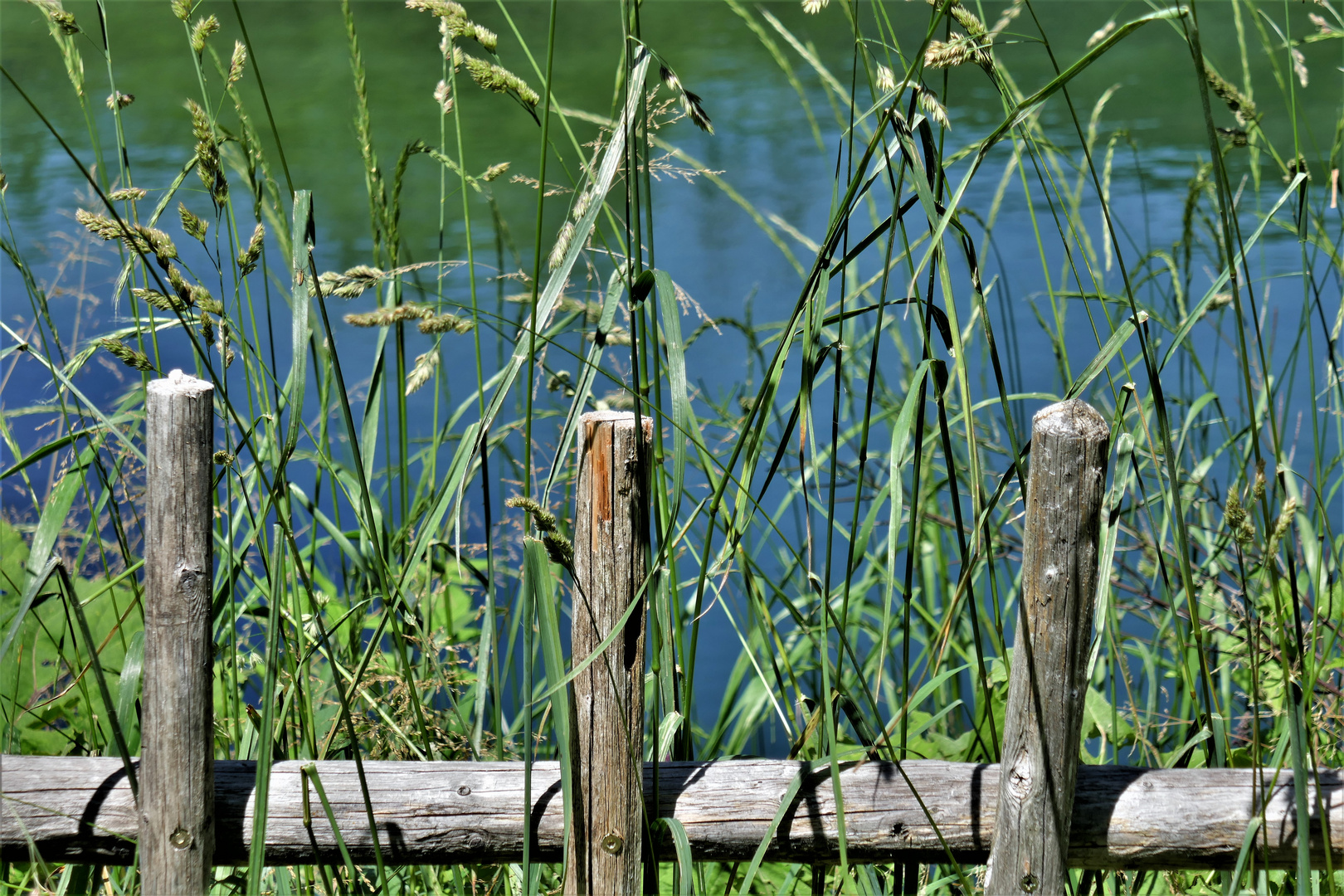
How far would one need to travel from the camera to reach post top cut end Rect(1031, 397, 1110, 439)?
0.91 metres

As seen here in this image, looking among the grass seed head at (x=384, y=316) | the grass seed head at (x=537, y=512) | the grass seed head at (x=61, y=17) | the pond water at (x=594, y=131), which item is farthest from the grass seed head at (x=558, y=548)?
the pond water at (x=594, y=131)

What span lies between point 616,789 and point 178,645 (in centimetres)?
48

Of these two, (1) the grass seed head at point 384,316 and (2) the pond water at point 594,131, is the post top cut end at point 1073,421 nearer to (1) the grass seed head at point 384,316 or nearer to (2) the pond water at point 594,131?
(1) the grass seed head at point 384,316

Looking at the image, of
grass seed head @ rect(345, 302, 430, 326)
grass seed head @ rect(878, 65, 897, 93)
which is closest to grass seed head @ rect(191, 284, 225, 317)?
grass seed head @ rect(345, 302, 430, 326)

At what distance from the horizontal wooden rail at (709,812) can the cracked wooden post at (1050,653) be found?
7 centimetres

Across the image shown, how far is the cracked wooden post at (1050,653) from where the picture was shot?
92 centimetres

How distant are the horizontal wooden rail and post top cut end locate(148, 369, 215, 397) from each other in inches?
17.2

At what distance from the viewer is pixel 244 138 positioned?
1.26 metres

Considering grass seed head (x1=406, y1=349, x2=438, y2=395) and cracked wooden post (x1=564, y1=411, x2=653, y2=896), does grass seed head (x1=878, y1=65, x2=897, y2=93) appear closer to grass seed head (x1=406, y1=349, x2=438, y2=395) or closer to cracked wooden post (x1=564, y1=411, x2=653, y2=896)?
cracked wooden post (x1=564, y1=411, x2=653, y2=896)

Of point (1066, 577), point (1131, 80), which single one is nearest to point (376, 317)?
point (1066, 577)

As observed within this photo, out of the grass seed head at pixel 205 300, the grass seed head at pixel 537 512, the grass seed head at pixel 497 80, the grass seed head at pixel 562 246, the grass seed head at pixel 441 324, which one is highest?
the grass seed head at pixel 497 80

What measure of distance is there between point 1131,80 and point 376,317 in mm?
6650

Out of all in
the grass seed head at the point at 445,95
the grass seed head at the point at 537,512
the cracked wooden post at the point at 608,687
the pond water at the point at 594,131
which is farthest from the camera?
the pond water at the point at 594,131

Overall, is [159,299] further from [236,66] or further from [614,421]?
Answer: [614,421]
